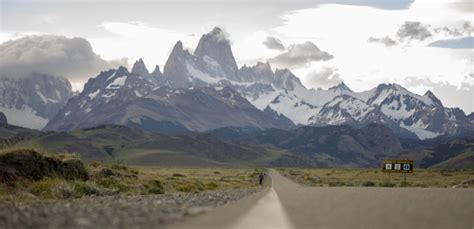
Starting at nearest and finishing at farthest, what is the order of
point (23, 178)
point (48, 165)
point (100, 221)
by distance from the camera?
point (100, 221)
point (23, 178)
point (48, 165)

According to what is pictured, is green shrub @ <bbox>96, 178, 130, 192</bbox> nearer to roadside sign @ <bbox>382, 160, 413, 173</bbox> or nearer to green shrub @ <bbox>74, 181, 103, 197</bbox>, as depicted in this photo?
green shrub @ <bbox>74, 181, 103, 197</bbox>

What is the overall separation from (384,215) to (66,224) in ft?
41.5

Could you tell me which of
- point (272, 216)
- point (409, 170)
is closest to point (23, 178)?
point (272, 216)

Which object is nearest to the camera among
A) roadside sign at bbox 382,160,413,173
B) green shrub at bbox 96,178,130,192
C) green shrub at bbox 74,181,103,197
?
green shrub at bbox 74,181,103,197

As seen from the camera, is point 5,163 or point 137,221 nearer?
point 137,221

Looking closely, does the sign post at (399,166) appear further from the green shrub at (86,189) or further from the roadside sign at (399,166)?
the green shrub at (86,189)

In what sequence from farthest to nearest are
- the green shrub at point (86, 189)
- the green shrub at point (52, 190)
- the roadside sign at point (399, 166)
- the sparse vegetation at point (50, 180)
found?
the roadside sign at point (399, 166)
the green shrub at point (86, 189)
the sparse vegetation at point (50, 180)
the green shrub at point (52, 190)

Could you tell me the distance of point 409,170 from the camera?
101375 mm

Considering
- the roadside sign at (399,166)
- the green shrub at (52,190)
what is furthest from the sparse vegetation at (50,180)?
the roadside sign at (399,166)

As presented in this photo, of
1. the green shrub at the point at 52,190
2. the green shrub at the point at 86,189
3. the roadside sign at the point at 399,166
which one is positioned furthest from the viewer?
the roadside sign at the point at 399,166

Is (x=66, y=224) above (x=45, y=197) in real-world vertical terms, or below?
above

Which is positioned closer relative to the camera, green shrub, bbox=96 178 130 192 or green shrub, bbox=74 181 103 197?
green shrub, bbox=74 181 103 197

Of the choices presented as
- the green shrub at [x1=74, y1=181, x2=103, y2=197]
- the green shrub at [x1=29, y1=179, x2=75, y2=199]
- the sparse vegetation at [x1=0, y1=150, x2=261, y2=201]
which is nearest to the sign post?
the sparse vegetation at [x1=0, y1=150, x2=261, y2=201]

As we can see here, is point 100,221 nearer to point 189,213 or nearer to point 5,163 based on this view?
point 189,213
